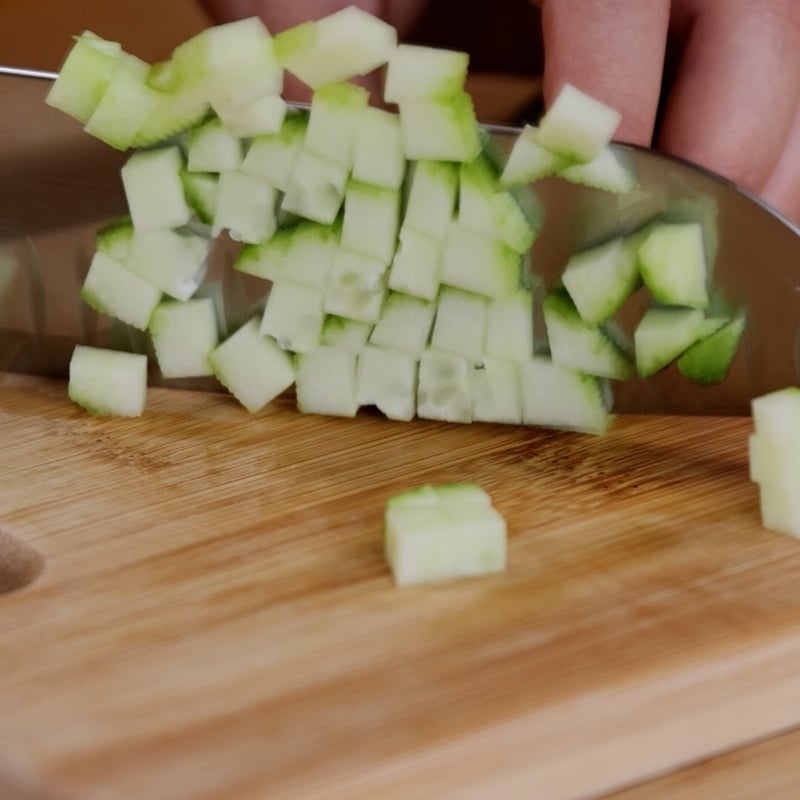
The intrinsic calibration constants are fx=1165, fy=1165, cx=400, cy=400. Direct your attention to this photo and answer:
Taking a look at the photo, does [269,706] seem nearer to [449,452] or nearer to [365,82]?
[449,452]

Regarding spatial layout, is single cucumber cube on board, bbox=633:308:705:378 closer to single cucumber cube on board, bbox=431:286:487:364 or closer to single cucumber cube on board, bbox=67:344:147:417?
single cucumber cube on board, bbox=431:286:487:364

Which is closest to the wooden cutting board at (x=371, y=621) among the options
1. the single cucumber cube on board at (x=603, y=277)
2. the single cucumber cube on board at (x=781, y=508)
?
the single cucumber cube on board at (x=781, y=508)

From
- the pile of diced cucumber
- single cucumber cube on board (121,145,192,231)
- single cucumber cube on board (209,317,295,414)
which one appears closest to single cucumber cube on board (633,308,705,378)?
the pile of diced cucumber

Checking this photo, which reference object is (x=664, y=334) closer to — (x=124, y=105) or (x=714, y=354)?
(x=714, y=354)

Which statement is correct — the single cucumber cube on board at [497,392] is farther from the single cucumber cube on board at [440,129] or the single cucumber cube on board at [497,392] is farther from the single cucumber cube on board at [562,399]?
the single cucumber cube on board at [440,129]

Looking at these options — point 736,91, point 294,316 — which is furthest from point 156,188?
point 736,91

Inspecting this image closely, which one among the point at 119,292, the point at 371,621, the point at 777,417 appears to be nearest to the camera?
the point at 371,621
